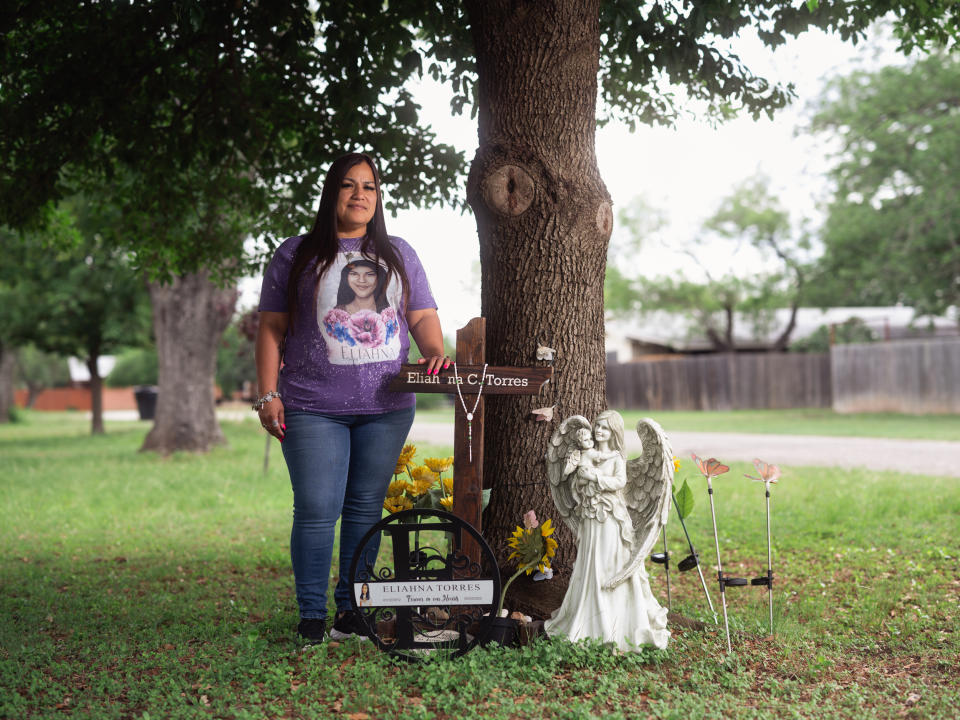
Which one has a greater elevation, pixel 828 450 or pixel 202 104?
pixel 202 104

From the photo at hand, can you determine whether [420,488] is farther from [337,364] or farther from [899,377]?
[899,377]

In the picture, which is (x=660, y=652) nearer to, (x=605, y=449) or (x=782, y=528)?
(x=605, y=449)

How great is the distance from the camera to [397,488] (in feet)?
15.0

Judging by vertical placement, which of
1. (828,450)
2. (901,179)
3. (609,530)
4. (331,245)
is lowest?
(828,450)

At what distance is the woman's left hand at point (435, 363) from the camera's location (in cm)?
391

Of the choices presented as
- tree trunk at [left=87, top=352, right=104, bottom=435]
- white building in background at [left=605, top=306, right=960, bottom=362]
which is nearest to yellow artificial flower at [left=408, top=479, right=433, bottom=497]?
tree trunk at [left=87, top=352, right=104, bottom=435]

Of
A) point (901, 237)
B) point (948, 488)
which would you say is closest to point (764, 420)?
point (901, 237)

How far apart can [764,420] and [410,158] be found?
1785cm

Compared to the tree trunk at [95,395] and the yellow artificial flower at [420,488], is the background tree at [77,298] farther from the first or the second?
the yellow artificial flower at [420,488]

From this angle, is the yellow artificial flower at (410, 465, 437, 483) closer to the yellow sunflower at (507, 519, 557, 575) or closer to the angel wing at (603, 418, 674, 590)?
the yellow sunflower at (507, 519, 557, 575)

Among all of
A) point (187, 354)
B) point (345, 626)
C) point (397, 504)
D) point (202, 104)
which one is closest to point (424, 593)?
point (345, 626)

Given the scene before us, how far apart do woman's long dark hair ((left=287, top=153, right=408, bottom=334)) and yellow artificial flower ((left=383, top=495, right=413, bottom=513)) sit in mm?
1089

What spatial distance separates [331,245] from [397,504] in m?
1.43

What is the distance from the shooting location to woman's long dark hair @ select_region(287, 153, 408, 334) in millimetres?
3963
